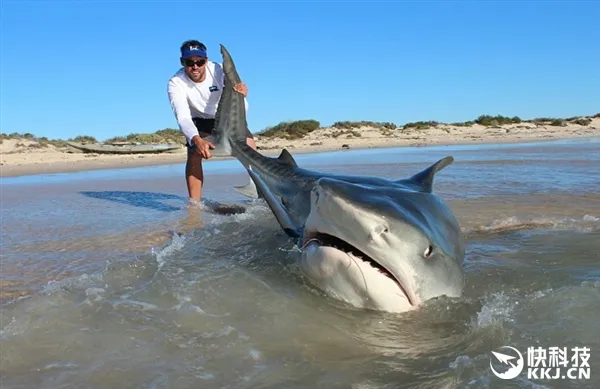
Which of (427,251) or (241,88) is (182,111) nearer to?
(241,88)

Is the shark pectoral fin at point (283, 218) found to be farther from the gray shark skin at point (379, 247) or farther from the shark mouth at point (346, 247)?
the shark mouth at point (346, 247)

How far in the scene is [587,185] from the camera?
6.69 m

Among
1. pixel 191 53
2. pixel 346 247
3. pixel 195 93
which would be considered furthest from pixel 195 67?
pixel 346 247

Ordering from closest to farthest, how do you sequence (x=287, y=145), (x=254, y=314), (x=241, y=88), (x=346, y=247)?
(x=346, y=247) → (x=254, y=314) → (x=241, y=88) → (x=287, y=145)

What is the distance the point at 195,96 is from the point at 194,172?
875 millimetres

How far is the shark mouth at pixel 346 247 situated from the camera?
7.26ft

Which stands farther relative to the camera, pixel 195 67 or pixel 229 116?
pixel 195 67

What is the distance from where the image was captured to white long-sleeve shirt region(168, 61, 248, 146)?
236 inches

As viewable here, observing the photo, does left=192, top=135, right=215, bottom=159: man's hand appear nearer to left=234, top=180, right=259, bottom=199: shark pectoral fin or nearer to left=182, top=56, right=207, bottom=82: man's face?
left=234, top=180, right=259, bottom=199: shark pectoral fin

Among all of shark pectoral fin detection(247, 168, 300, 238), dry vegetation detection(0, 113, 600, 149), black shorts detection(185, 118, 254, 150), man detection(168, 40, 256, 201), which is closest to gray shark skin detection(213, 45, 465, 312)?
shark pectoral fin detection(247, 168, 300, 238)

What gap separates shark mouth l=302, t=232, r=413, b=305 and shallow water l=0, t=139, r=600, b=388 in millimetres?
219

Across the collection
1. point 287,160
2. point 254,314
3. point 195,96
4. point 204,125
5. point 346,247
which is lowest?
point 254,314

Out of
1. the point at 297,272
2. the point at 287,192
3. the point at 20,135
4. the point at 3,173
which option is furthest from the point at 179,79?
the point at 20,135

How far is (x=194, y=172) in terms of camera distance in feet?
21.0
